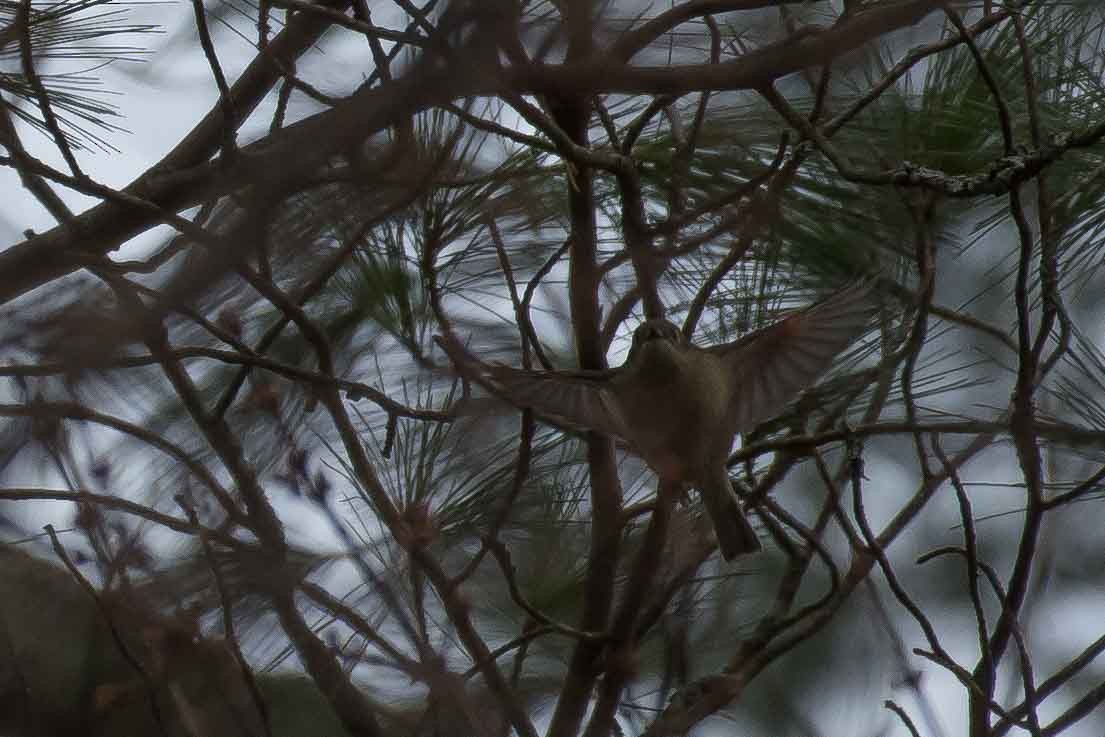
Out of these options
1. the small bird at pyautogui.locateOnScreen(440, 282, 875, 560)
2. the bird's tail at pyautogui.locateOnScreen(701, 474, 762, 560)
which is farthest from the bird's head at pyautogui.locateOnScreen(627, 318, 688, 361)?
the bird's tail at pyautogui.locateOnScreen(701, 474, 762, 560)

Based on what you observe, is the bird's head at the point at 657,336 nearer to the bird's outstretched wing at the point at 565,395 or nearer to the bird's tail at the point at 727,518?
the bird's outstretched wing at the point at 565,395

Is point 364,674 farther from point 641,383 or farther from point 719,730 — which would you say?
point 719,730

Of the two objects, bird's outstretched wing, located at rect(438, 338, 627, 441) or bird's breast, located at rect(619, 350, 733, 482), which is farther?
bird's breast, located at rect(619, 350, 733, 482)

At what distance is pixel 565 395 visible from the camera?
218 cm

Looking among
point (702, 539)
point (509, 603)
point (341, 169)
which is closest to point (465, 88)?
point (341, 169)

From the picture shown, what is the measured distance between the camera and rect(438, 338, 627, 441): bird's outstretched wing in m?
2.02

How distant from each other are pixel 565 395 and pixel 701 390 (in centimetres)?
23

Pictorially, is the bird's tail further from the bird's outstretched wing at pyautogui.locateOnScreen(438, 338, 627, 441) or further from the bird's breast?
the bird's outstretched wing at pyautogui.locateOnScreen(438, 338, 627, 441)

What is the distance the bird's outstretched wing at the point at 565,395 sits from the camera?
2018 mm

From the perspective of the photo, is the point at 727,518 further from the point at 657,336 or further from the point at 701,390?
the point at 657,336

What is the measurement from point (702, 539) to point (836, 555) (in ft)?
2.38

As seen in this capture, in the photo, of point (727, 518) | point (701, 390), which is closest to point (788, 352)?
point (701, 390)

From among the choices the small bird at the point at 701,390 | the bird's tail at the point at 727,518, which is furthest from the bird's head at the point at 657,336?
the bird's tail at the point at 727,518

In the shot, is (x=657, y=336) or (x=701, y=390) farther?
(x=701, y=390)
